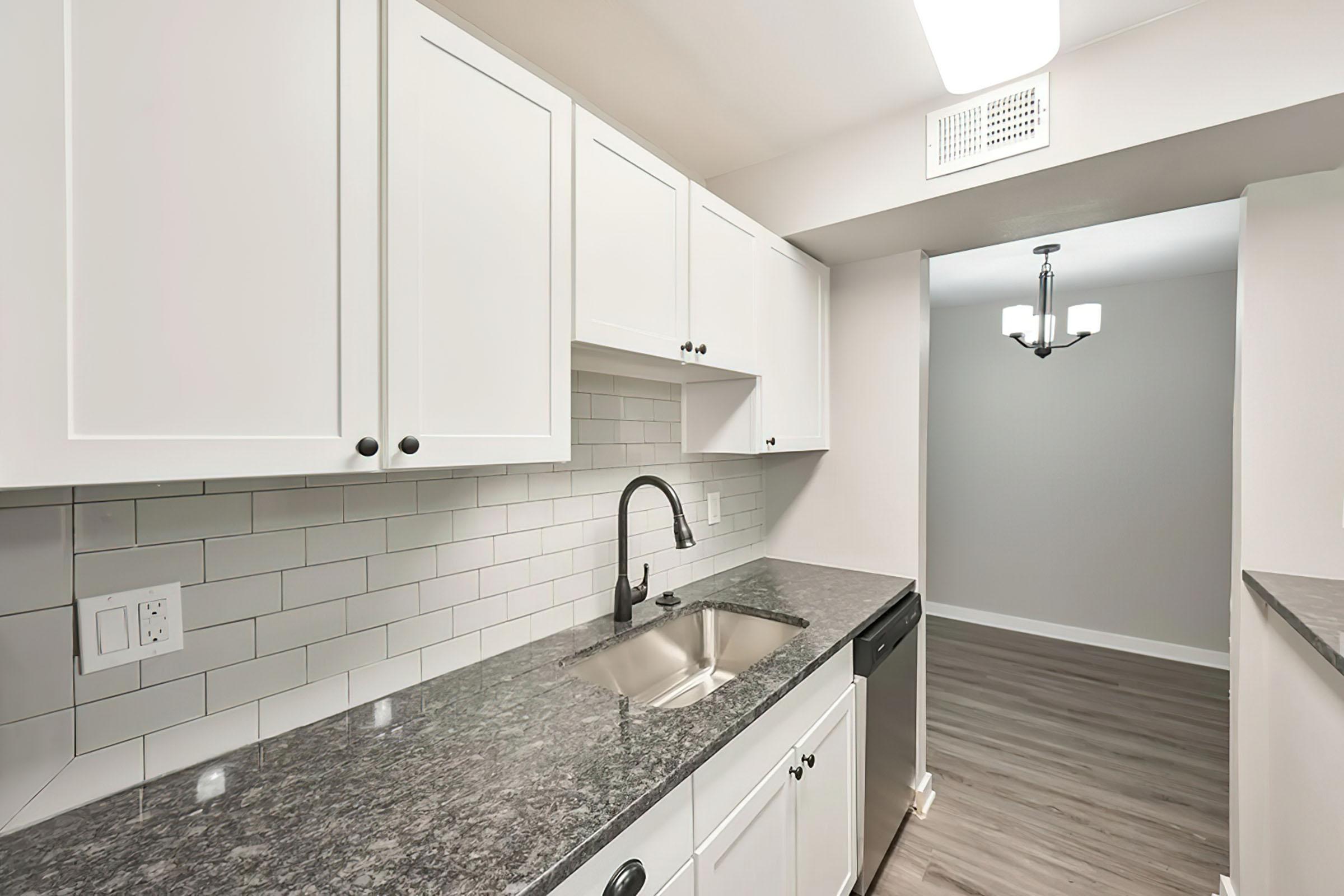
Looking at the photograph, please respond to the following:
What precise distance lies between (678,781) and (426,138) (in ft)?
3.89

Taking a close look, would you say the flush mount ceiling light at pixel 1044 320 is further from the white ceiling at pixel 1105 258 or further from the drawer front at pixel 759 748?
the drawer front at pixel 759 748

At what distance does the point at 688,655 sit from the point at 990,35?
5.88 ft

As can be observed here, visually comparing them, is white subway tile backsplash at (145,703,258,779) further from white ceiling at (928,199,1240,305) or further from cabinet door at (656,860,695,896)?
white ceiling at (928,199,1240,305)

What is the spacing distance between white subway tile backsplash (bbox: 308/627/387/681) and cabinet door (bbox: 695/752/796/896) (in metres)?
0.77

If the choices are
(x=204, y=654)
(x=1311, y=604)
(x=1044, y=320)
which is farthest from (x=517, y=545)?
(x=1044, y=320)

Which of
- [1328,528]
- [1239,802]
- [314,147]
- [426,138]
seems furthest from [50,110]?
[1239,802]

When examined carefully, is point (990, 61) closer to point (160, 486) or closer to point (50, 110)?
point (50, 110)

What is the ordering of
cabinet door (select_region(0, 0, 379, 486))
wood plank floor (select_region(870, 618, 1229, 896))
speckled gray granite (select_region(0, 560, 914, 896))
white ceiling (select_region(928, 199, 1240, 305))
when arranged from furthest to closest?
1. white ceiling (select_region(928, 199, 1240, 305))
2. wood plank floor (select_region(870, 618, 1229, 896))
3. speckled gray granite (select_region(0, 560, 914, 896))
4. cabinet door (select_region(0, 0, 379, 486))

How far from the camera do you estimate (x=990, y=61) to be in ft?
4.08

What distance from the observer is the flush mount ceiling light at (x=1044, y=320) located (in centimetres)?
310

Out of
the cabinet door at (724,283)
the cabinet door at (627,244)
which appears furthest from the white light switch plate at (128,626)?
the cabinet door at (724,283)

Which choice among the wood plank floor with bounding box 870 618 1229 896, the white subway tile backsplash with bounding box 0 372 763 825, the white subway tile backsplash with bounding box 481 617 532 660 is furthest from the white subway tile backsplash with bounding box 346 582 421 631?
the wood plank floor with bounding box 870 618 1229 896

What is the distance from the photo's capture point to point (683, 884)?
1.03 meters

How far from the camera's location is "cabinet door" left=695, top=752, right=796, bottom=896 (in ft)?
3.63
